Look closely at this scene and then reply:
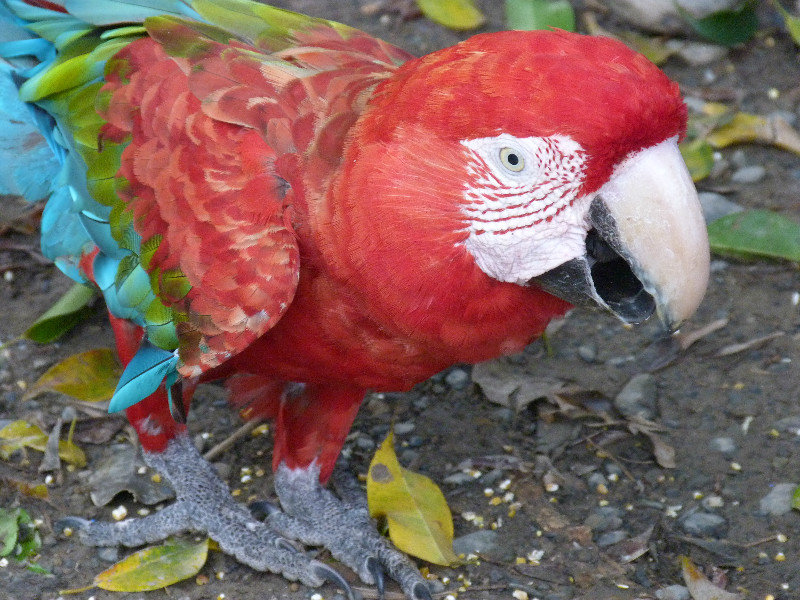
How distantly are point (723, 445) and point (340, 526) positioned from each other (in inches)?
44.4

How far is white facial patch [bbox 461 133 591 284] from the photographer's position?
5.98 feet

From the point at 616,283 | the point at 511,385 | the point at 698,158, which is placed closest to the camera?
the point at 616,283

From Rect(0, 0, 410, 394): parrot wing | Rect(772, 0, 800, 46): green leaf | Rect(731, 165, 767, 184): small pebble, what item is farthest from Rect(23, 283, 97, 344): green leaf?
Rect(772, 0, 800, 46): green leaf

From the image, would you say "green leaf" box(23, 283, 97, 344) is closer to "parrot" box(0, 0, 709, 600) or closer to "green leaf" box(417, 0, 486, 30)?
"parrot" box(0, 0, 709, 600)

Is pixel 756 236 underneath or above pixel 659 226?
underneath

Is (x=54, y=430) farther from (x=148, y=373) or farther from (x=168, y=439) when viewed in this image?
(x=148, y=373)

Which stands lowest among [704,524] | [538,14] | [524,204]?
[704,524]

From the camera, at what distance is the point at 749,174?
3682 millimetres

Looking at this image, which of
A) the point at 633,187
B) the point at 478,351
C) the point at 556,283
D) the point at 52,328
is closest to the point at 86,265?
the point at 52,328

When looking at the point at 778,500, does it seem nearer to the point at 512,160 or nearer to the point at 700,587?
the point at 700,587

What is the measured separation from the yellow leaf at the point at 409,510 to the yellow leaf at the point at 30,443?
0.90 meters

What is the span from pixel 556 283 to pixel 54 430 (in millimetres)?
1679

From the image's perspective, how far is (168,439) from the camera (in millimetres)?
2777

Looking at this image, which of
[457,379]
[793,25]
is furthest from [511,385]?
[793,25]
